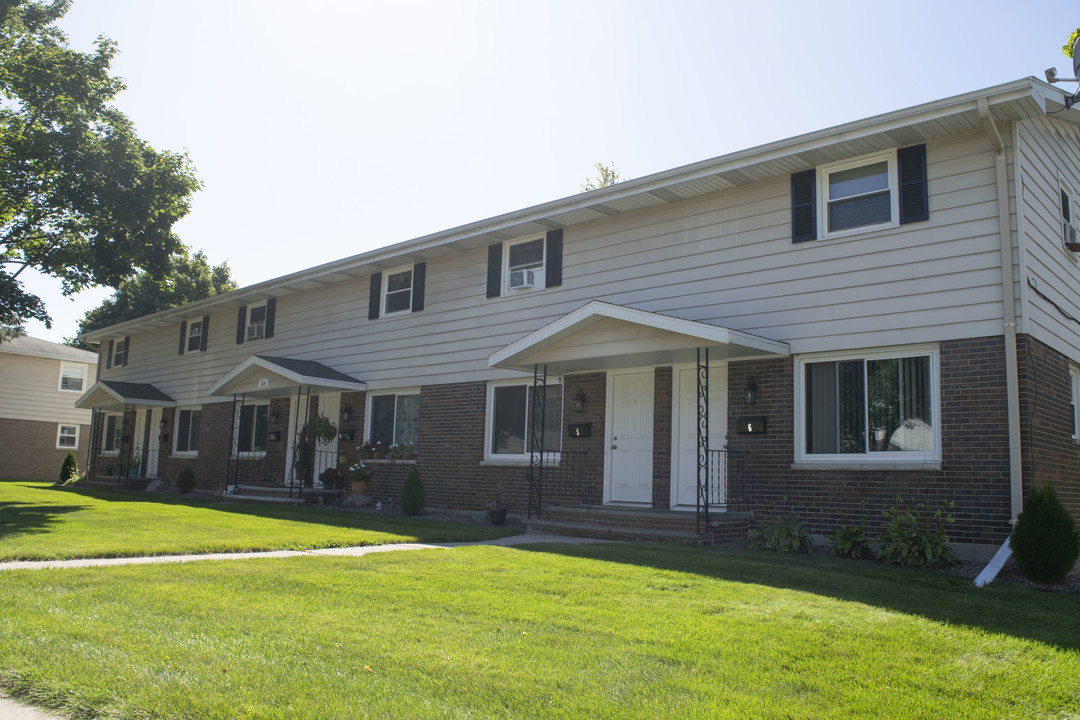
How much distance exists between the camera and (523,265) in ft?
48.1

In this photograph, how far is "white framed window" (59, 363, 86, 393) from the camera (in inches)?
1375

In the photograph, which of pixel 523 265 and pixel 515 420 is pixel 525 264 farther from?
pixel 515 420

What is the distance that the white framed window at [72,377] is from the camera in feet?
115

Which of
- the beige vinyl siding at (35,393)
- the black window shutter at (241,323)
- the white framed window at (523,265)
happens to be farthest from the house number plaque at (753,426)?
the beige vinyl siding at (35,393)

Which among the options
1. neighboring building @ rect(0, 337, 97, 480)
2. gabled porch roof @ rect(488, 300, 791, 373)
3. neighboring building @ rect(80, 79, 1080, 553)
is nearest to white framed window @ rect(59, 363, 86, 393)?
neighboring building @ rect(0, 337, 97, 480)

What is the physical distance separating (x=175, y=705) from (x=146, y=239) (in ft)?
64.3

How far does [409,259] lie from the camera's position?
53.9 feet

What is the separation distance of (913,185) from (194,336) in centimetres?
1942

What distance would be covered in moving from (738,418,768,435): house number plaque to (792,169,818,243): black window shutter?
2.44 metres

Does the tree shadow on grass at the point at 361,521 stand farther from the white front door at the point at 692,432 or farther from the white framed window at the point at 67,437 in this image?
the white framed window at the point at 67,437

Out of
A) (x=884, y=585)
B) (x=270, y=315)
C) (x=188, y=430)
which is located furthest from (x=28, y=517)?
(x=188, y=430)

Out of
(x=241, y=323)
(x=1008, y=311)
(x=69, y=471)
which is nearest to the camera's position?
(x=1008, y=311)

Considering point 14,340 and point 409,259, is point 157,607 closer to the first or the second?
point 409,259

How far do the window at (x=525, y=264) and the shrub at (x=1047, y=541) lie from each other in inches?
310
